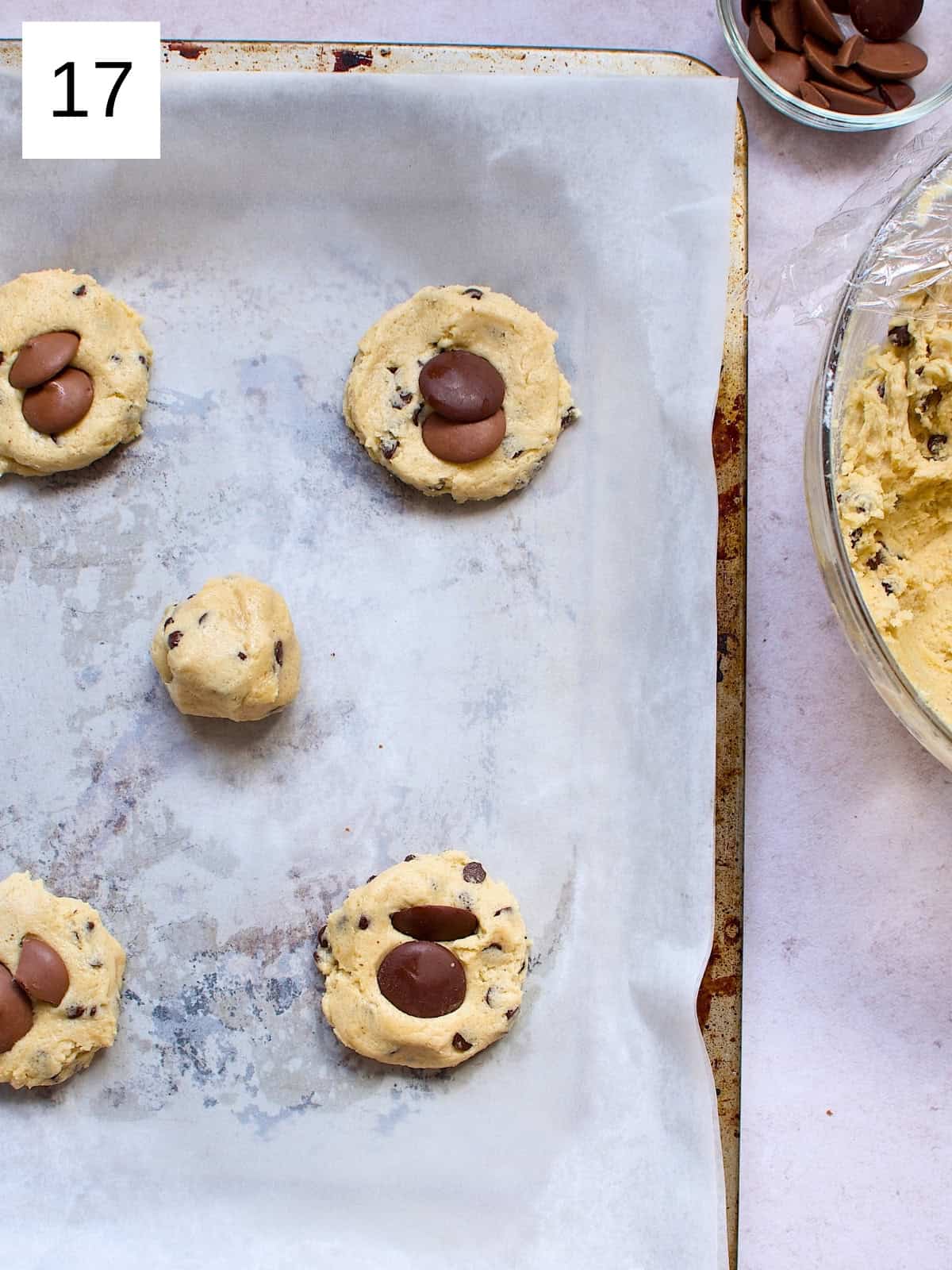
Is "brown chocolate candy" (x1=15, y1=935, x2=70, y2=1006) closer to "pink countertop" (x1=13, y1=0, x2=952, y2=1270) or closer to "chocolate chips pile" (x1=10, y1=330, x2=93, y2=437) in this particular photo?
"chocolate chips pile" (x1=10, y1=330, x2=93, y2=437)

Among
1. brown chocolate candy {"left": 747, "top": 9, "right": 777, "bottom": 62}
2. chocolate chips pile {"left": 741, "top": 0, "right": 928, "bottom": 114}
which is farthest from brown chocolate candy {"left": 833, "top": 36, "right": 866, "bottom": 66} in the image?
brown chocolate candy {"left": 747, "top": 9, "right": 777, "bottom": 62}

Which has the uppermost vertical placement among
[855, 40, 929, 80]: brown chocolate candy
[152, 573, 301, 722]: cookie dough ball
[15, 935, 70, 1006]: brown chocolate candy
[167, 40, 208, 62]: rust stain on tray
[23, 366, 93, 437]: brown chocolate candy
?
[855, 40, 929, 80]: brown chocolate candy

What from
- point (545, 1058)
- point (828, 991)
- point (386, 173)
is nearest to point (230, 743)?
point (545, 1058)

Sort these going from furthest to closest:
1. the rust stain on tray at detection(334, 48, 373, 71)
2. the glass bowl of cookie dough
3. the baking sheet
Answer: the rust stain on tray at detection(334, 48, 373, 71)
the baking sheet
the glass bowl of cookie dough

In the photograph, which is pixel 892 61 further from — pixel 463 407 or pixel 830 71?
pixel 463 407

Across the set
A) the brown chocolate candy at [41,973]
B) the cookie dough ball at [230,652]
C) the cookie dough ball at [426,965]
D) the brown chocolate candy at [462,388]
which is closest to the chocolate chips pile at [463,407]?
the brown chocolate candy at [462,388]

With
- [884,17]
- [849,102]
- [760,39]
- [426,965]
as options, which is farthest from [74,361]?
[884,17]
